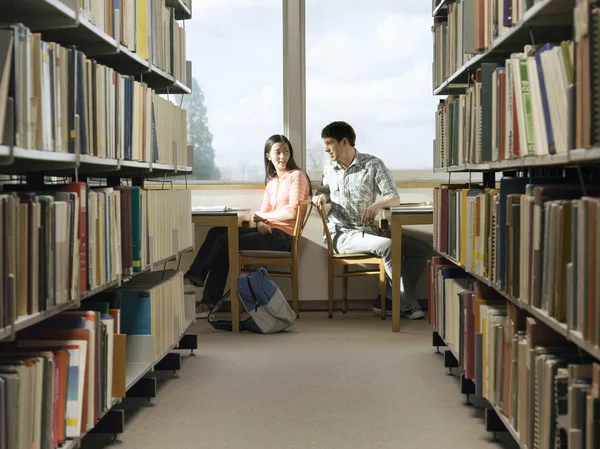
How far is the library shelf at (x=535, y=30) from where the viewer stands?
2.03 meters

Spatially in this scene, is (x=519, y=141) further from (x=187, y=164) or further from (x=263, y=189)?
(x=263, y=189)

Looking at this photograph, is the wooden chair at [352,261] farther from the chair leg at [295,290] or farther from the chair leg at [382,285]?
the chair leg at [295,290]

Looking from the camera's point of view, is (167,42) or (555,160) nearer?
(555,160)

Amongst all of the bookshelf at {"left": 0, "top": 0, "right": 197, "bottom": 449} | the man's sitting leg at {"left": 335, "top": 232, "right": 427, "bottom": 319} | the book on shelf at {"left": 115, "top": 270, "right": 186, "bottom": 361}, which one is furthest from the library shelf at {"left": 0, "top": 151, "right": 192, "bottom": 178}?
the man's sitting leg at {"left": 335, "top": 232, "right": 427, "bottom": 319}

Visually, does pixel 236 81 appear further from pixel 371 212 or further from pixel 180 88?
pixel 180 88

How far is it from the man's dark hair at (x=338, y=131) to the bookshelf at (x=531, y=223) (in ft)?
6.48

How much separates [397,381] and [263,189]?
239 centimetres

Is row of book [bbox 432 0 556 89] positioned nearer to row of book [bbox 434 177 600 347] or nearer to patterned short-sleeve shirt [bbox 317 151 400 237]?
row of book [bbox 434 177 600 347]

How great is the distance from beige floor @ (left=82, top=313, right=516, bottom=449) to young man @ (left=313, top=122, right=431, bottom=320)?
0.76m

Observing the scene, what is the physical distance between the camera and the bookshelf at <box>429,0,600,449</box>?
5.55 ft

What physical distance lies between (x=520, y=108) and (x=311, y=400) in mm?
1536

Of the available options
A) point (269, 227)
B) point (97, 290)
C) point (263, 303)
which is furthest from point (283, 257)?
point (97, 290)

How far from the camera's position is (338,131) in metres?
5.43

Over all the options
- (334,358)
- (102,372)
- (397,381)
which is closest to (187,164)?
(334,358)
